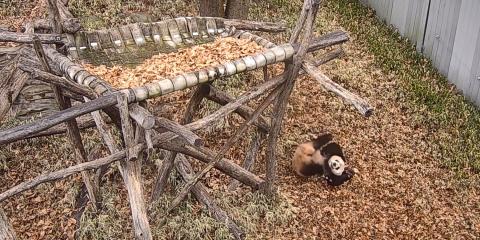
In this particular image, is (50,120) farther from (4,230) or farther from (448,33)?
(448,33)

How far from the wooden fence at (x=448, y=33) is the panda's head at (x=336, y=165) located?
3079mm

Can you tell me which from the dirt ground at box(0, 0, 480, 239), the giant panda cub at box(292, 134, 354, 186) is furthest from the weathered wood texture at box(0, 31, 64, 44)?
the giant panda cub at box(292, 134, 354, 186)

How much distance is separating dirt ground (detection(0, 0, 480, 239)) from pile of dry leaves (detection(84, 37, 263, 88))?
198 centimetres

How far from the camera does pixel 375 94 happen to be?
8.70 m

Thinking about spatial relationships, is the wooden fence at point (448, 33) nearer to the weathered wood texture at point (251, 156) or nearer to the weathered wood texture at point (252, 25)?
the weathered wood texture at point (252, 25)

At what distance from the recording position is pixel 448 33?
9008 mm

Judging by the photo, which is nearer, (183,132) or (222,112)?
(183,132)

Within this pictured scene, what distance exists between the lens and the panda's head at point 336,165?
6719 millimetres

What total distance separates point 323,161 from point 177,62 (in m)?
2.53

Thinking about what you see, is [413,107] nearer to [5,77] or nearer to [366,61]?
[366,61]

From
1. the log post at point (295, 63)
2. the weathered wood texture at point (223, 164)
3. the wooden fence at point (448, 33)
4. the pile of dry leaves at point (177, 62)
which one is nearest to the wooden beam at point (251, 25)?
the pile of dry leaves at point (177, 62)

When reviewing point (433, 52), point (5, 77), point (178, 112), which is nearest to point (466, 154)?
point (433, 52)

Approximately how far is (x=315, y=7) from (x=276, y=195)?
245cm

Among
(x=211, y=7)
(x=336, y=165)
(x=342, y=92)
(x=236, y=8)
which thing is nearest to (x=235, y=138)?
(x=342, y=92)
